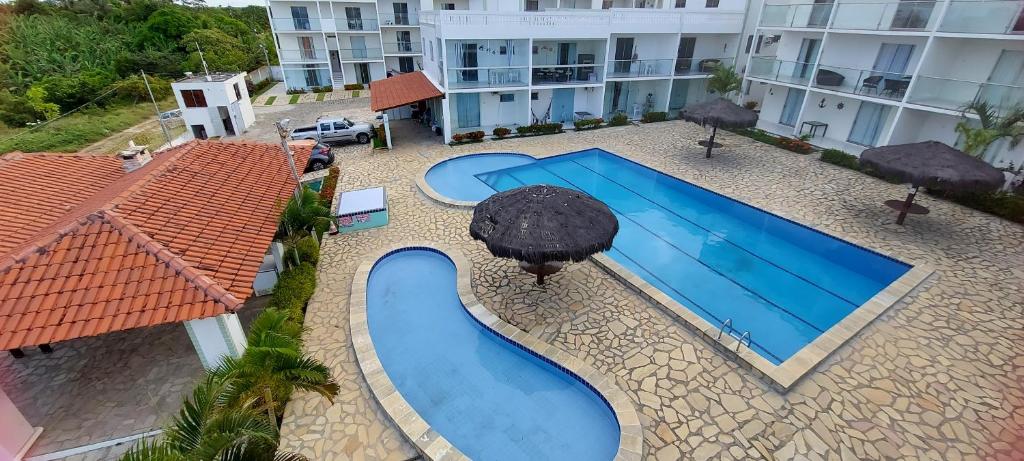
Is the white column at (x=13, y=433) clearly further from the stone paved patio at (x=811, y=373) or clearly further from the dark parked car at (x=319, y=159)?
the dark parked car at (x=319, y=159)

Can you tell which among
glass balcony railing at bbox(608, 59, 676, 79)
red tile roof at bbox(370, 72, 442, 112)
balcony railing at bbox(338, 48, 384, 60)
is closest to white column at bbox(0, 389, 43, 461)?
red tile roof at bbox(370, 72, 442, 112)

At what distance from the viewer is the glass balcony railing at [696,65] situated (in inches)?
1050

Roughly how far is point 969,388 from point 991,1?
15.4m

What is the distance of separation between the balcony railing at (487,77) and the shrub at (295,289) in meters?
14.2

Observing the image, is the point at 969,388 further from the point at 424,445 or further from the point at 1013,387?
the point at 424,445

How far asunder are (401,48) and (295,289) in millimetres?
33144

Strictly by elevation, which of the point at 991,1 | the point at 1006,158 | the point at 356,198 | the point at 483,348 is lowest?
the point at 483,348

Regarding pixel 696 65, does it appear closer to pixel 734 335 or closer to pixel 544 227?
pixel 734 335

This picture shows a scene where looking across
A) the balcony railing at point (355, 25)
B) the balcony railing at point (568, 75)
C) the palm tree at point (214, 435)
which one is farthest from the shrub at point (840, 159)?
the balcony railing at point (355, 25)

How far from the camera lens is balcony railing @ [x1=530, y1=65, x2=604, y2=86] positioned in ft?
79.9

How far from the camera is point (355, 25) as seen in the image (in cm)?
3684

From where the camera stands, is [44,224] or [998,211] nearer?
[44,224]

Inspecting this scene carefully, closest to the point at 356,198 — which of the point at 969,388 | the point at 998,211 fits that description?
the point at 969,388

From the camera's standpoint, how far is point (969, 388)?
816 centimetres
